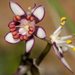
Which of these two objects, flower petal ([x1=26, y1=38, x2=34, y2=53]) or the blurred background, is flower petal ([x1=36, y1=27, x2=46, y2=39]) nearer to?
flower petal ([x1=26, y1=38, x2=34, y2=53])

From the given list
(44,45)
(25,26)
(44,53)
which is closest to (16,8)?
(25,26)

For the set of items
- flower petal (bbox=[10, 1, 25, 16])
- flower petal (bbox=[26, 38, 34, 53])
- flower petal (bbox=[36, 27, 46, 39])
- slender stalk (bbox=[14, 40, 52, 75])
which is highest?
flower petal (bbox=[10, 1, 25, 16])

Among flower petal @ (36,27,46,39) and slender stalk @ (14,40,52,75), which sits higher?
flower petal @ (36,27,46,39)

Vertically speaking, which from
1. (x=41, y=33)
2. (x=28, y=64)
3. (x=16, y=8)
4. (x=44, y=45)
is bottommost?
(x=44, y=45)

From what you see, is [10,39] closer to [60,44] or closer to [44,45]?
[60,44]

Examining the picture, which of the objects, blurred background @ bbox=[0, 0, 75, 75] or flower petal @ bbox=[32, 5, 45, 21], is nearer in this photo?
flower petal @ bbox=[32, 5, 45, 21]

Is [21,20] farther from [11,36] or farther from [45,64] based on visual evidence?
[45,64]

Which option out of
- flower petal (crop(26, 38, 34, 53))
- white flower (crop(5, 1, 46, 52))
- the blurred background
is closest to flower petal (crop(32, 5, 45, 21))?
white flower (crop(5, 1, 46, 52))
